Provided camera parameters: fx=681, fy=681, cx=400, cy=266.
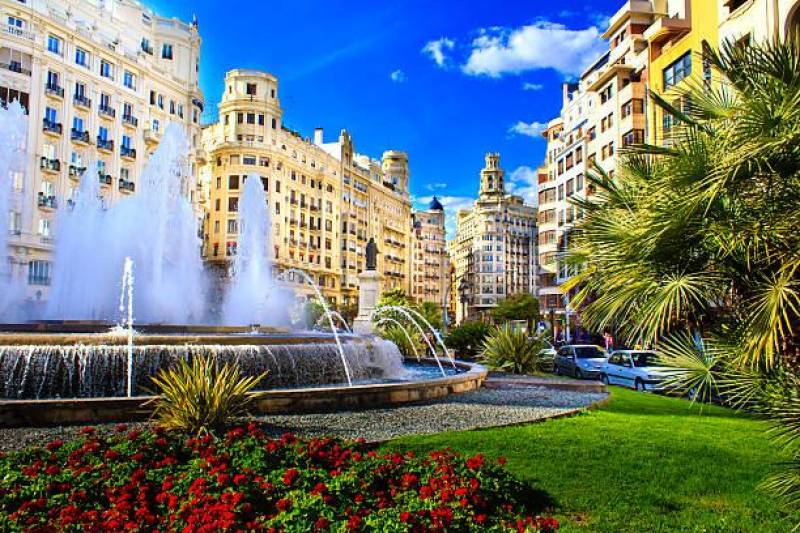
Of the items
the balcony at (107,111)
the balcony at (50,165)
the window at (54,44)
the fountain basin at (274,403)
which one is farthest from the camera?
the balcony at (107,111)

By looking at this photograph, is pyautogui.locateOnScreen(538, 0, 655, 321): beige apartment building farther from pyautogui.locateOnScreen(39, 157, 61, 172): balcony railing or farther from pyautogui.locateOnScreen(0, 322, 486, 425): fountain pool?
pyautogui.locateOnScreen(39, 157, 61, 172): balcony railing

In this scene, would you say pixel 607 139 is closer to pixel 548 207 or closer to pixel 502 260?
pixel 548 207

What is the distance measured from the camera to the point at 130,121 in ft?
172

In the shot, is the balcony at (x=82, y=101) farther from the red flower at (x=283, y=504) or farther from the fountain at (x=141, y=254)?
the red flower at (x=283, y=504)

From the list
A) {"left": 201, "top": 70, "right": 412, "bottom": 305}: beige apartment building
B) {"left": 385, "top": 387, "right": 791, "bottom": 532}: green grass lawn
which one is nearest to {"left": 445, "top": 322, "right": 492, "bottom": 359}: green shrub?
{"left": 385, "top": 387, "right": 791, "bottom": 532}: green grass lawn

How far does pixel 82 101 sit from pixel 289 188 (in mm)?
27340

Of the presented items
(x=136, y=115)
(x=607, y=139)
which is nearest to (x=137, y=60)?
(x=136, y=115)

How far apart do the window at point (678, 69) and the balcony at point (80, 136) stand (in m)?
38.2

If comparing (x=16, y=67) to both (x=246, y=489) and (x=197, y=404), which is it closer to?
(x=197, y=404)

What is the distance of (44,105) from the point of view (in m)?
45.4

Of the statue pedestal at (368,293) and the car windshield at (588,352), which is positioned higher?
the statue pedestal at (368,293)

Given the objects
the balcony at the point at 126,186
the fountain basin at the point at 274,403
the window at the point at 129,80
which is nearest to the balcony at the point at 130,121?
the window at the point at 129,80

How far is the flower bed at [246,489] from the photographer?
203 inches

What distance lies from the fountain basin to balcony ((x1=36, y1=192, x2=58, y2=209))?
3914 centimetres
